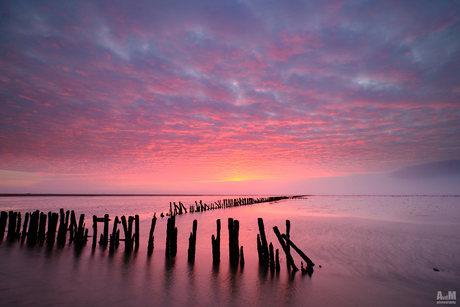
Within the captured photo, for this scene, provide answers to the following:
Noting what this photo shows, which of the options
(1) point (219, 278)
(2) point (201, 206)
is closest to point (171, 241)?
(1) point (219, 278)

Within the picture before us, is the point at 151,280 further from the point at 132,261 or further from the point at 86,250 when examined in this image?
the point at 86,250

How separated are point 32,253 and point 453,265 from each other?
16.8 m

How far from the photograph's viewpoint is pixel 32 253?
34.4 ft

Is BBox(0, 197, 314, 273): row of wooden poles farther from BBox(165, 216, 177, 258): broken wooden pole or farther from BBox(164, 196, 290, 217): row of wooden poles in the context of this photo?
BBox(164, 196, 290, 217): row of wooden poles

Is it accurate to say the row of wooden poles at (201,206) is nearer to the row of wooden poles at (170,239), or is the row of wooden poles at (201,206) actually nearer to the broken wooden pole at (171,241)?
the row of wooden poles at (170,239)

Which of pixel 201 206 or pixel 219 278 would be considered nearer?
pixel 219 278

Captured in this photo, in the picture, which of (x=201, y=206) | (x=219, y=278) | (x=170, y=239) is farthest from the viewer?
(x=201, y=206)

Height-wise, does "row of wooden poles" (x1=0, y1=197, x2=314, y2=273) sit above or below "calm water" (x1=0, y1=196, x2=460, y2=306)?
above

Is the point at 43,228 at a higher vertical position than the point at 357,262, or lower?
higher

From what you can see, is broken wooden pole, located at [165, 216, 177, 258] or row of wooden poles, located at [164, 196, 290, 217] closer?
broken wooden pole, located at [165, 216, 177, 258]

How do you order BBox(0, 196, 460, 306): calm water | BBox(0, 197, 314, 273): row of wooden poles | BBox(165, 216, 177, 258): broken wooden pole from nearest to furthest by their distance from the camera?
BBox(0, 196, 460, 306): calm water, BBox(0, 197, 314, 273): row of wooden poles, BBox(165, 216, 177, 258): broken wooden pole

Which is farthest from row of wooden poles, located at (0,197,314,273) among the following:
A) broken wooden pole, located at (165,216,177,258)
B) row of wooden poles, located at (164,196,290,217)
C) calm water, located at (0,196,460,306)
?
row of wooden poles, located at (164,196,290,217)

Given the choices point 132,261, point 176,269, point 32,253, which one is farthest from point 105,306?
point 32,253

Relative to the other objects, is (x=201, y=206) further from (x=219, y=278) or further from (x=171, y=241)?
(x=219, y=278)
